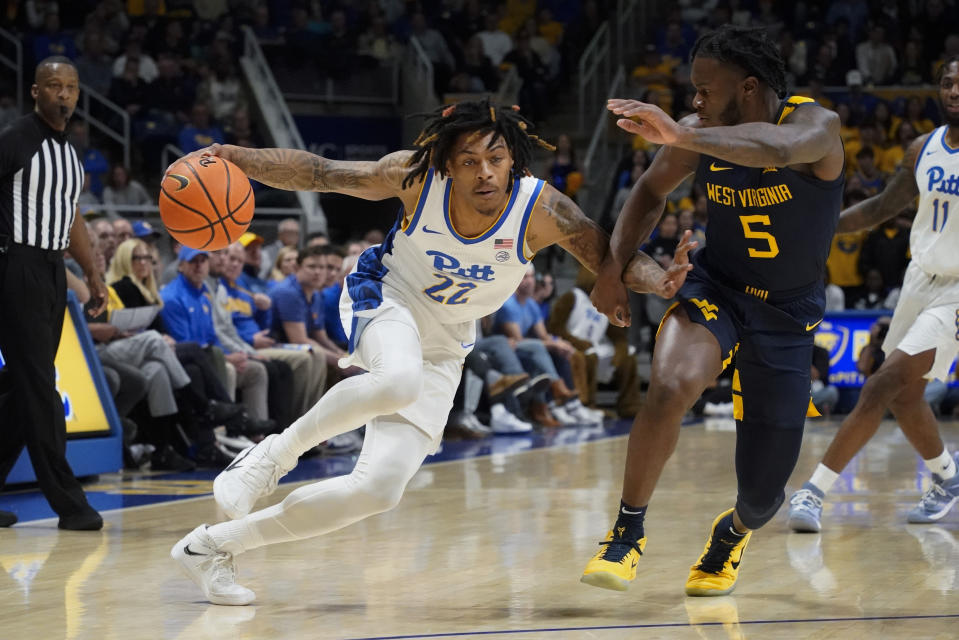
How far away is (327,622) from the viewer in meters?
4.42

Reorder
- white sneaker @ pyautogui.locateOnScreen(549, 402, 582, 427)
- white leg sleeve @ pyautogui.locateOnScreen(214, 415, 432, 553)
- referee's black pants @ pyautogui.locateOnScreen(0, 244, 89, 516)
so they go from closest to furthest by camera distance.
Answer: white leg sleeve @ pyautogui.locateOnScreen(214, 415, 432, 553) < referee's black pants @ pyautogui.locateOnScreen(0, 244, 89, 516) < white sneaker @ pyautogui.locateOnScreen(549, 402, 582, 427)

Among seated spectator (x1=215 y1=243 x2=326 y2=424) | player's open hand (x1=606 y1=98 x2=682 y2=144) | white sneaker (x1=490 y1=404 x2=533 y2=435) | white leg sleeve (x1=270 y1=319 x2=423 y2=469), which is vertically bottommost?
white sneaker (x1=490 y1=404 x2=533 y2=435)

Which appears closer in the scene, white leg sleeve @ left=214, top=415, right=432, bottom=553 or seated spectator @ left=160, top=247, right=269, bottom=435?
white leg sleeve @ left=214, top=415, right=432, bottom=553

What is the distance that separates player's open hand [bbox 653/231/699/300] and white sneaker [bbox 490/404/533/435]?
7.96m

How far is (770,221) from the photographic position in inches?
189

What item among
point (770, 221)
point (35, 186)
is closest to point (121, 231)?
point (35, 186)

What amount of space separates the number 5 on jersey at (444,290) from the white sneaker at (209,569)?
115 centimetres

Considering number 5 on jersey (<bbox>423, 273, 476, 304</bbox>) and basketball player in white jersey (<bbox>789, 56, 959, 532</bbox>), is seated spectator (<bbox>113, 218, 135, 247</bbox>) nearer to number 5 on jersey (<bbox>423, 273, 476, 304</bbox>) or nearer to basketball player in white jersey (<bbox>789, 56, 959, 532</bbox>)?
basketball player in white jersey (<bbox>789, 56, 959, 532</bbox>)

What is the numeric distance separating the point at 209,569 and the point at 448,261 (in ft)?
4.52

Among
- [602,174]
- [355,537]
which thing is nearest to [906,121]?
[602,174]

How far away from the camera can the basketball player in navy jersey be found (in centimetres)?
465

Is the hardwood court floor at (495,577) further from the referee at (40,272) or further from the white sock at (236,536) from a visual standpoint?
the referee at (40,272)

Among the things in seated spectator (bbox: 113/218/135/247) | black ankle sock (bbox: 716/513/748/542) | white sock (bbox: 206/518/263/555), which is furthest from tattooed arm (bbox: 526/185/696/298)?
seated spectator (bbox: 113/218/135/247)

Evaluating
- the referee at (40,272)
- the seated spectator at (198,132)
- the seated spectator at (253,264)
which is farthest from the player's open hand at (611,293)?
the seated spectator at (198,132)
